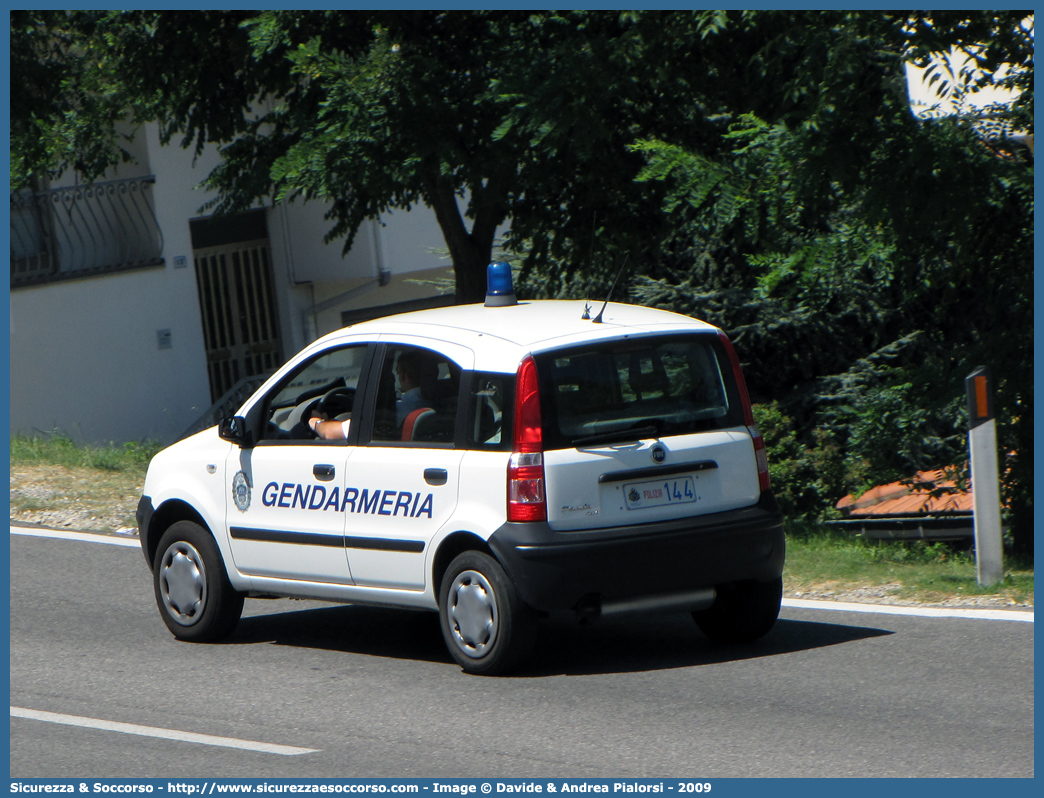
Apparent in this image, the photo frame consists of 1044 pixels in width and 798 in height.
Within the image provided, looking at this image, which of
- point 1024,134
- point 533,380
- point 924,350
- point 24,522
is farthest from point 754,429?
point 924,350

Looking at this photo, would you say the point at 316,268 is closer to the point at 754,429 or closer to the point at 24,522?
the point at 24,522

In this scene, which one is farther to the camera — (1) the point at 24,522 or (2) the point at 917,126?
(1) the point at 24,522

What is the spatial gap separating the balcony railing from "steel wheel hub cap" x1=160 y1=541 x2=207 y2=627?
45.2 feet

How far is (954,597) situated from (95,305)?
642 inches

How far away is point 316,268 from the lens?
25.2 meters

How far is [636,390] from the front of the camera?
23.2 ft

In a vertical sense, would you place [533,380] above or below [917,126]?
below

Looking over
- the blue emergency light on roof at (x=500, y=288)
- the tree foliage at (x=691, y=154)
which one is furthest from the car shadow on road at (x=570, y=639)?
the tree foliage at (x=691, y=154)

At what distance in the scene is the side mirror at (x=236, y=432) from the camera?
7.86 meters

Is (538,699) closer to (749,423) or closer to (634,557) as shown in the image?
(634,557)

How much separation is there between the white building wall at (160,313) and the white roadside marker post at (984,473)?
590 inches

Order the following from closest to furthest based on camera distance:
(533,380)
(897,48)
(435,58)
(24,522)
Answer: (533,380) < (897,48) < (24,522) < (435,58)

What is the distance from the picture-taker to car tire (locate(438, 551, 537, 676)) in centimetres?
680

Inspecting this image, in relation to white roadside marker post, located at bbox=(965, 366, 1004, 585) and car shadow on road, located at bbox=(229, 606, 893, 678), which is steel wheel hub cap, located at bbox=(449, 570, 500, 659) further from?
white roadside marker post, located at bbox=(965, 366, 1004, 585)
